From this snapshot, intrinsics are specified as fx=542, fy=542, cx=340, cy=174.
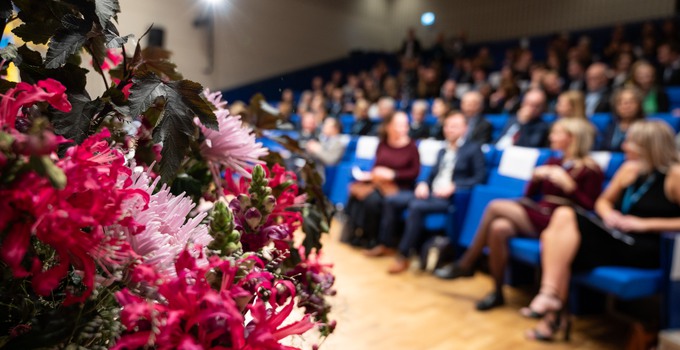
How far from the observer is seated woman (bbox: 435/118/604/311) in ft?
7.56

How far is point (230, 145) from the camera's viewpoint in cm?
45

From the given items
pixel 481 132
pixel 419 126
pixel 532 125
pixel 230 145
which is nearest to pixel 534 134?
pixel 532 125

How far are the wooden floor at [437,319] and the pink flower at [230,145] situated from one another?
1207mm

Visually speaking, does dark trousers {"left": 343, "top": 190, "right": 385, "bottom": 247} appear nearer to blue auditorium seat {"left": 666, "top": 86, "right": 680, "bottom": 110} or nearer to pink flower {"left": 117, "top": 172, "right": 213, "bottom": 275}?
blue auditorium seat {"left": 666, "top": 86, "right": 680, "bottom": 110}

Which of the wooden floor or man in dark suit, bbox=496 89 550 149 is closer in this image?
the wooden floor

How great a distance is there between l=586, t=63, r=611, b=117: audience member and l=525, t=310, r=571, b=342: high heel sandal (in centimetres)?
214

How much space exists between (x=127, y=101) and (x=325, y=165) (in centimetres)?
373

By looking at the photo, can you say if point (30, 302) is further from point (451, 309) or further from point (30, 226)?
point (451, 309)

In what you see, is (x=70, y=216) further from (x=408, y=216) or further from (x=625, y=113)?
(x=625, y=113)

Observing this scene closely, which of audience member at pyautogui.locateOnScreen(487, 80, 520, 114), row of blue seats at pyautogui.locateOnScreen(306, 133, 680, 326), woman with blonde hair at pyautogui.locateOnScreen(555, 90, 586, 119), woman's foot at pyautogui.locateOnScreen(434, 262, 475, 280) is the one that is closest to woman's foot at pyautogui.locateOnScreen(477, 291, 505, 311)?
row of blue seats at pyautogui.locateOnScreen(306, 133, 680, 326)

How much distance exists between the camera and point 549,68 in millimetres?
5016

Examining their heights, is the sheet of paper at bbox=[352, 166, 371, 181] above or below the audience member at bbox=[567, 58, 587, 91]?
below

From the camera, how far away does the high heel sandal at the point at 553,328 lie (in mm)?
1971

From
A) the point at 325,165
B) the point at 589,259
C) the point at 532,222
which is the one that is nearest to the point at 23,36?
the point at 589,259
